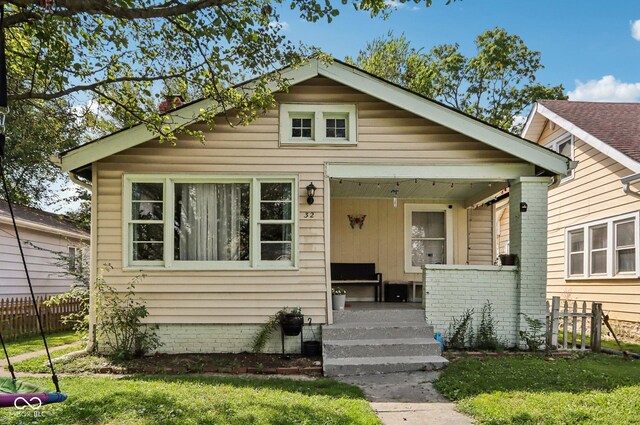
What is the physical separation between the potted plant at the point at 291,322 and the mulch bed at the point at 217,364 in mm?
421

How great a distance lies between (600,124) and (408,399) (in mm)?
9975

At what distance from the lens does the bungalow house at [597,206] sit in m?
10.1

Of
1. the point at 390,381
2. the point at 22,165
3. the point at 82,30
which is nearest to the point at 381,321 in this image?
the point at 390,381

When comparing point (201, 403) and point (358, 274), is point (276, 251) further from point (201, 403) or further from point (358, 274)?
point (201, 403)

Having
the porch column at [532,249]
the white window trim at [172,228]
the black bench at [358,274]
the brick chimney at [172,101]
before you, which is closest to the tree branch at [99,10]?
the white window trim at [172,228]

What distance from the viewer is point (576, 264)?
1237cm

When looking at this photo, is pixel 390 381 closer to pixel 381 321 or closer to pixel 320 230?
pixel 381 321

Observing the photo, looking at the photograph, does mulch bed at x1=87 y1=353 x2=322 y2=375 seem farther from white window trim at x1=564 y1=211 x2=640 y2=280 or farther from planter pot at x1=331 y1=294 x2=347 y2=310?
white window trim at x1=564 y1=211 x2=640 y2=280

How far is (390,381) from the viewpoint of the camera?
6.49 metres

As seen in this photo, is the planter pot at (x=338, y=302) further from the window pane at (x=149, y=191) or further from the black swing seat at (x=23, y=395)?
the black swing seat at (x=23, y=395)

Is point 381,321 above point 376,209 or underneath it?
underneath

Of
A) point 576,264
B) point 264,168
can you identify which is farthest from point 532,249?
point 576,264

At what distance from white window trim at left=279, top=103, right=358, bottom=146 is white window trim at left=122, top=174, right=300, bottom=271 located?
74 centimetres

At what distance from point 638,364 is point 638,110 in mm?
9376
